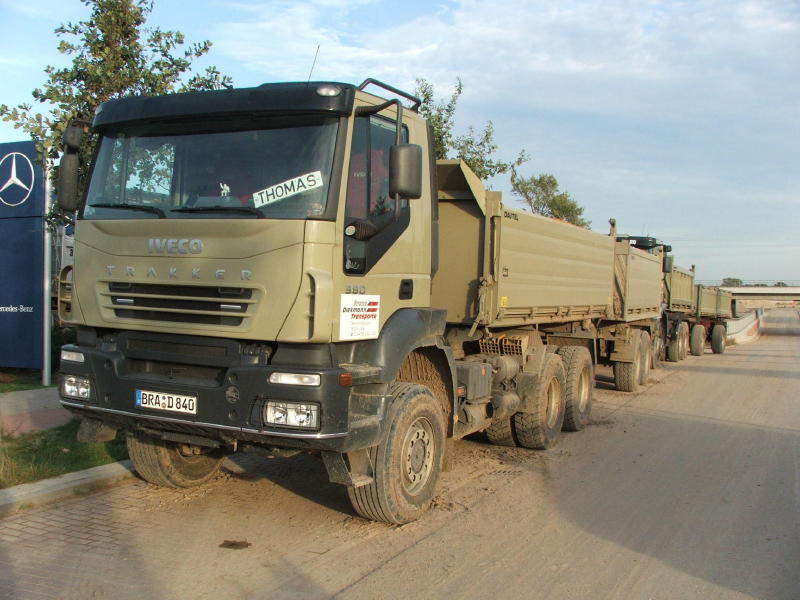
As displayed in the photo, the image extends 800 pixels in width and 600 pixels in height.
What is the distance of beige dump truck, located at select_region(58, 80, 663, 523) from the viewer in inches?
174

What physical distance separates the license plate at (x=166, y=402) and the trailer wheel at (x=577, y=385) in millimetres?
5435

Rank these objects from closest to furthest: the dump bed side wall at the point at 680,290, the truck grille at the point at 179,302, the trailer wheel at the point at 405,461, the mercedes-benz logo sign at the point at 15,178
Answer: the truck grille at the point at 179,302, the trailer wheel at the point at 405,461, the mercedes-benz logo sign at the point at 15,178, the dump bed side wall at the point at 680,290

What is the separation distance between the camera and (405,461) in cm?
523

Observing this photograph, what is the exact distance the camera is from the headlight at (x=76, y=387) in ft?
16.6

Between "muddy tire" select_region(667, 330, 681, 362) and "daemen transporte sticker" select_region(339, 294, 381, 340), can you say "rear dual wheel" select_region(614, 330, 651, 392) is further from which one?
"daemen transporte sticker" select_region(339, 294, 381, 340)

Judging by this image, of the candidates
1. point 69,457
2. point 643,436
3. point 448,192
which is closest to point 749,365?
point 643,436

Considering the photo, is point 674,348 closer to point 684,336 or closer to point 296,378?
point 684,336

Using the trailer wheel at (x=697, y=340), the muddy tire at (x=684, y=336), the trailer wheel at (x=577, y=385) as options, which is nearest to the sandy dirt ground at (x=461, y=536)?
the trailer wheel at (x=577, y=385)

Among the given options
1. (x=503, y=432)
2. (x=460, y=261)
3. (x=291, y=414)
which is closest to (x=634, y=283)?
(x=503, y=432)

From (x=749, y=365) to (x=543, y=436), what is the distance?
14.4m

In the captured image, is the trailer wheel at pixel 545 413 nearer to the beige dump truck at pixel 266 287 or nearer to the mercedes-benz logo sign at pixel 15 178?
the beige dump truck at pixel 266 287

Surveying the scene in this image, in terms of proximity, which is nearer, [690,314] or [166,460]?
[166,460]

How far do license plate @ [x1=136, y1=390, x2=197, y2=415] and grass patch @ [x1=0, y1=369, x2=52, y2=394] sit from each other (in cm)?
627

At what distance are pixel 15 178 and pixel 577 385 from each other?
8.63 metres
